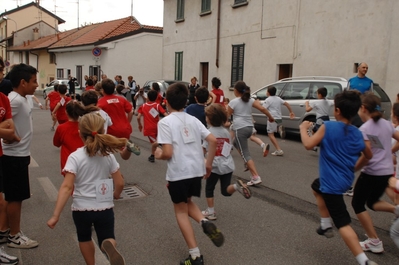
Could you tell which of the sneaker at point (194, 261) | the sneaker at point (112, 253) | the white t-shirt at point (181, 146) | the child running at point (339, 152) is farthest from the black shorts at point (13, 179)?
the child running at point (339, 152)

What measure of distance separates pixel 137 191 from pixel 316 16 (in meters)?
10.9

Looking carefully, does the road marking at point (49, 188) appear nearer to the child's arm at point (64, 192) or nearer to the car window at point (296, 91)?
the child's arm at point (64, 192)

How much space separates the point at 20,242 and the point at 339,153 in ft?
10.7

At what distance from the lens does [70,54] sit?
36.3 meters

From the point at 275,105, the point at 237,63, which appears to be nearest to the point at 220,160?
the point at 275,105

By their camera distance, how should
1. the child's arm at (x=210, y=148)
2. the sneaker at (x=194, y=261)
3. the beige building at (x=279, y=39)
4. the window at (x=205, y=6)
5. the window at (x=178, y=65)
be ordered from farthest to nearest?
the window at (x=178, y=65)
the window at (x=205, y=6)
the beige building at (x=279, y=39)
the child's arm at (x=210, y=148)
the sneaker at (x=194, y=261)

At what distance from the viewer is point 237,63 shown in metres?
18.8

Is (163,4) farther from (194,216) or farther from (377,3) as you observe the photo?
(194,216)

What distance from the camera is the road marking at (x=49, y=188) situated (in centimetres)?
595

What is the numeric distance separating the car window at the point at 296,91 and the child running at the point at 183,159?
8.37 m

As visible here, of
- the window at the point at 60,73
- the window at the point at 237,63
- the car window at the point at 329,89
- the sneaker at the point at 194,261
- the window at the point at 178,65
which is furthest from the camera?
the window at the point at 60,73

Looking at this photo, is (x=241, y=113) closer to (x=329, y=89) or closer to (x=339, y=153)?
(x=339, y=153)

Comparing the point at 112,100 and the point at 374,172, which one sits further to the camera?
the point at 112,100

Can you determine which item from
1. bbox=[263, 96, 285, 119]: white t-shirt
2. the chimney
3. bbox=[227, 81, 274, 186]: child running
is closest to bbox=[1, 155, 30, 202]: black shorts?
bbox=[227, 81, 274, 186]: child running
